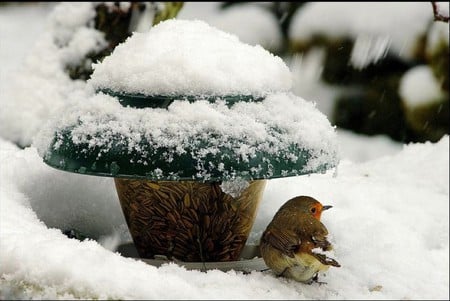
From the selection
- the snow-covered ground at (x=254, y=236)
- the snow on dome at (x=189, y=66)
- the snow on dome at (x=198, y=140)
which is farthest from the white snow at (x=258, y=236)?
the snow on dome at (x=189, y=66)

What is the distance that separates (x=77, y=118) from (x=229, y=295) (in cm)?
61

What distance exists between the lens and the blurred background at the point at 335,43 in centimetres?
342

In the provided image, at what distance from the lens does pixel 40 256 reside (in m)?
1.42

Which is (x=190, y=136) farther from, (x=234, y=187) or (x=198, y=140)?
(x=234, y=187)

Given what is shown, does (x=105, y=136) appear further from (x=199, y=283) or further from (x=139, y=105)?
(x=199, y=283)

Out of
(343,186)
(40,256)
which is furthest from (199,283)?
(343,186)

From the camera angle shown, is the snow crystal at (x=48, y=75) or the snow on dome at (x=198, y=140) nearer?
the snow on dome at (x=198, y=140)

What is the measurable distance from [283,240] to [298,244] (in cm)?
5

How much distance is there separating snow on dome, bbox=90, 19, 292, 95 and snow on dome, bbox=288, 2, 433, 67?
219cm

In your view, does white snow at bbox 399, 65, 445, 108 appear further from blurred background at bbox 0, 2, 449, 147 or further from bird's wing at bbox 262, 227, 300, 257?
bird's wing at bbox 262, 227, 300, 257

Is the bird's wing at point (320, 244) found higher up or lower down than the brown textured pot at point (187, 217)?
higher up

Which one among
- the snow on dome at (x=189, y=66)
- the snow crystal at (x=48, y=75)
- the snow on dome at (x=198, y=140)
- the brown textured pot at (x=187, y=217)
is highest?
the snow on dome at (x=189, y=66)

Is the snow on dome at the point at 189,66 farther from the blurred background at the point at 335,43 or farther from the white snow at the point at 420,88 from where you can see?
the white snow at the point at 420,88

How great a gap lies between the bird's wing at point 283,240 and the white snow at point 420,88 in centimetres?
232
